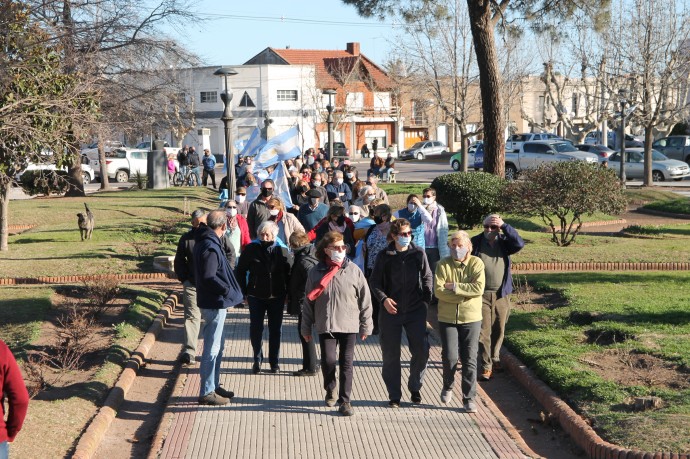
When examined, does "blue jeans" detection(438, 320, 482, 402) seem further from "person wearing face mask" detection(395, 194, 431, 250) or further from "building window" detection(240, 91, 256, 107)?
"building window" detection(240, 91, 256, 107)

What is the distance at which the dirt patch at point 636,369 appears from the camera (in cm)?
871

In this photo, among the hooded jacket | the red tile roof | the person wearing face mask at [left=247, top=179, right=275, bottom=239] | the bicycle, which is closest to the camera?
the hooded jacket

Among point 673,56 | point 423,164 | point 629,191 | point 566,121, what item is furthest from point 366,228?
point 423,164

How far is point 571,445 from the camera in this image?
780cm

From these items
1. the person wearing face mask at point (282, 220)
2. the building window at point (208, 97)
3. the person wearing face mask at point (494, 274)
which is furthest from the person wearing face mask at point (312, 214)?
the building window at point (208, 97)

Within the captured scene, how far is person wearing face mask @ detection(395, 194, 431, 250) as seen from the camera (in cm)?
1168

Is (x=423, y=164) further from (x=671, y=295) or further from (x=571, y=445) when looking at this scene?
(x=571, y=445)

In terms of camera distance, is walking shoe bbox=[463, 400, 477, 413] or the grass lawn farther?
walking shoe bbox=[463, 400, 477, 413]

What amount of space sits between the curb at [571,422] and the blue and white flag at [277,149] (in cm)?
1244

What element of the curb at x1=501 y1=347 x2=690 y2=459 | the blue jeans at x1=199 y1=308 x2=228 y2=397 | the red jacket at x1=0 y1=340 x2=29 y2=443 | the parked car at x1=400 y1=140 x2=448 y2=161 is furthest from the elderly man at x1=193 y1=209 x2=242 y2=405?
the parked car at x1=400 y1=140 x2=448 y2=161

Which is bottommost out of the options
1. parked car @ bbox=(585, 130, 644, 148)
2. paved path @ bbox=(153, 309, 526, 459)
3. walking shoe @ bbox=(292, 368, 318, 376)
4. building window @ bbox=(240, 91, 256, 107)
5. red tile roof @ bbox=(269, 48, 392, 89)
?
paved path @ bbox=(153, 309, 526, 459)

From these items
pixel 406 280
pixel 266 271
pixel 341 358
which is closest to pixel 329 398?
pixel 341 358

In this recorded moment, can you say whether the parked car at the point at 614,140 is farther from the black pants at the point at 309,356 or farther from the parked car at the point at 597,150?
the black pants at the point at 309,356

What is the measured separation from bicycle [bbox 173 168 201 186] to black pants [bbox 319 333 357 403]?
31704 millimetres
